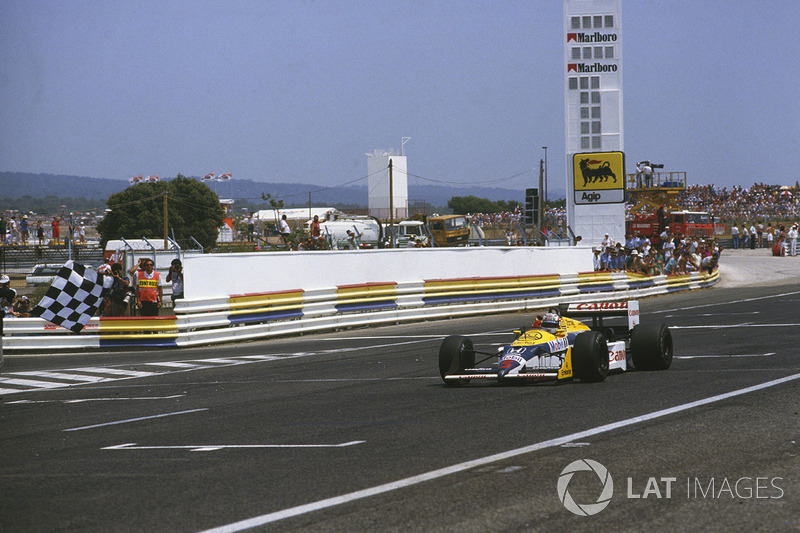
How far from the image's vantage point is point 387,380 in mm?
12094

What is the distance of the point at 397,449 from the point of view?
736 cm

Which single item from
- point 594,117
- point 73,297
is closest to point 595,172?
point 594,117

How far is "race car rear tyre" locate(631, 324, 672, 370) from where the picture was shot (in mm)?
11969

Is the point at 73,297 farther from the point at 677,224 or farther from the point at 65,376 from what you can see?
the point at 677,224

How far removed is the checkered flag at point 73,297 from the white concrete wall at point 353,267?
1.86m

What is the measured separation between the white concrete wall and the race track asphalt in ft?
18.0

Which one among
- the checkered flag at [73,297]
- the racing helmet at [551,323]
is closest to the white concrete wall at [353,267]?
the checkered flag at [73,297]

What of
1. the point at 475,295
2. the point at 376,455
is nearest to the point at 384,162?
the point at 475,295

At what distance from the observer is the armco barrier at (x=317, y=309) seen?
17984 millimetres

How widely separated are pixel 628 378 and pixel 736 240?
162ft

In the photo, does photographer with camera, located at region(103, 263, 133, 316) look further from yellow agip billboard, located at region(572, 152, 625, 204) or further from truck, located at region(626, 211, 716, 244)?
truck, located at region(626, 211, 716, 244)

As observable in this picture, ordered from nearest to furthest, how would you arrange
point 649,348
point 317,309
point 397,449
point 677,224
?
point 397,449 → point 649,348 → point 317,309 → point 677,224

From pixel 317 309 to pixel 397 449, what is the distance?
44.3 ft

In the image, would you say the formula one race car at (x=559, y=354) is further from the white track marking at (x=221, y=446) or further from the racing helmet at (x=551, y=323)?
the white track marking at (x=221, y=446)
